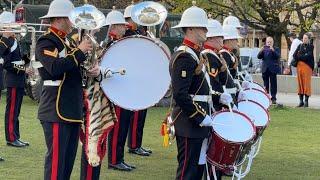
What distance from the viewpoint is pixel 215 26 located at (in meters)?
7.96

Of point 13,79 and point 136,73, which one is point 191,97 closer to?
point 136,73

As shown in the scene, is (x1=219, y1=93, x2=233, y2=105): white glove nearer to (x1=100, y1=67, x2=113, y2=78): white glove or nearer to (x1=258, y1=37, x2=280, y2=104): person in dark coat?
(x1=100, y1=67, x2=113, y2=78): white glove

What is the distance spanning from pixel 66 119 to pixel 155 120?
856 centimetres

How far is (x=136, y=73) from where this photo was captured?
7.51 meters

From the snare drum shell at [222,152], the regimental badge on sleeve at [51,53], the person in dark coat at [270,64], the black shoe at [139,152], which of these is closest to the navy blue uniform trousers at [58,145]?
the regimental badge on sleeve at [51,53]

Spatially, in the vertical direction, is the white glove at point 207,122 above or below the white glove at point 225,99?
below

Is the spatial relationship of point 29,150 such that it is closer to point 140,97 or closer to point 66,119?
point 140,97

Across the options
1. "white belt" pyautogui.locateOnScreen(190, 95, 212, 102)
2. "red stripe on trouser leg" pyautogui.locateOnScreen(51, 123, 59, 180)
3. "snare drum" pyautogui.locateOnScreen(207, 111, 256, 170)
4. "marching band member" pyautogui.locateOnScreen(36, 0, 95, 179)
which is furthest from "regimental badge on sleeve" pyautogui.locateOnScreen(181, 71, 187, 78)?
"red stripe on trouser leg" pyautogui.locateOnScreen(51, 123, 59, 180)

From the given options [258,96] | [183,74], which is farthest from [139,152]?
[183,74]

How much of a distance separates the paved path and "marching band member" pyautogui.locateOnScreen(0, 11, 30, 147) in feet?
33.0

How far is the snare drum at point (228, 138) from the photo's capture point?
6445 mm

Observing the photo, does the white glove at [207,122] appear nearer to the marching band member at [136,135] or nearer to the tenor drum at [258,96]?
the tenor drum at [258,96]

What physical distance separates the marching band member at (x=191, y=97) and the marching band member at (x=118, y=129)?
8.51 feet

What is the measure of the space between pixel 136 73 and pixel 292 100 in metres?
14.2
